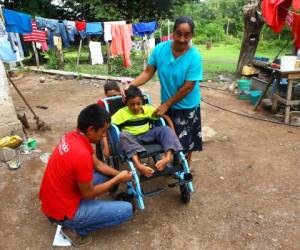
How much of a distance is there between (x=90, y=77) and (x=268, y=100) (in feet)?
19.4

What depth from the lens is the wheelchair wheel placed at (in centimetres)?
319

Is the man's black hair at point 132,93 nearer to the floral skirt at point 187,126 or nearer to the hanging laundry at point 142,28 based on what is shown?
the floral skirt at point 187,126

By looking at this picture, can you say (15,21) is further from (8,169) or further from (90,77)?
(8,169)

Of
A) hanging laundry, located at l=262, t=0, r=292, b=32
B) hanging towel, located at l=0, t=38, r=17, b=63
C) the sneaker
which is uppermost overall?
hanging laundry, located at l=262, t=0, r=292, b=32

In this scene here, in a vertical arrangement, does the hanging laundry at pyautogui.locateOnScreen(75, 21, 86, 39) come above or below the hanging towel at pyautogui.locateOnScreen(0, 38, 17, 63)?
below

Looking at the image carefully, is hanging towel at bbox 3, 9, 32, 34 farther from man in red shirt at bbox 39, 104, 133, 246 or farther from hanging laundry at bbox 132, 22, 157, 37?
man in red shirt at bbox 39, 104, 133, 246

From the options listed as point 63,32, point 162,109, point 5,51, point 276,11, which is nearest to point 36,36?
point 63,32

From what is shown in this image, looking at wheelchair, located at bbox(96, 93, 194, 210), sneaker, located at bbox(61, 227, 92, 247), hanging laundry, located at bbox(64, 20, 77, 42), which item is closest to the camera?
sneaker, located at bbox(61, 227, 92, 247)

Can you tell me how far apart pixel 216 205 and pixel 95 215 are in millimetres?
1355

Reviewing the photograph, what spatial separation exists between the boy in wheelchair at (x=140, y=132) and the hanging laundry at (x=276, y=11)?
12.6 feet

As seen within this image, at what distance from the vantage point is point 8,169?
13.7 feet

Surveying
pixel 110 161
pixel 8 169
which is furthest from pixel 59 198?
pixel 8 169

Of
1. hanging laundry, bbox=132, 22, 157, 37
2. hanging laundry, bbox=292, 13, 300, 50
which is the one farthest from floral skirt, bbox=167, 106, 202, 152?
hanging laundry, bbox=132, 22, 157, 37

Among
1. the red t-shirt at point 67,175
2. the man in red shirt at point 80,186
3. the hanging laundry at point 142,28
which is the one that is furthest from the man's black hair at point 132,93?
the hanging laundry at point 142,28
